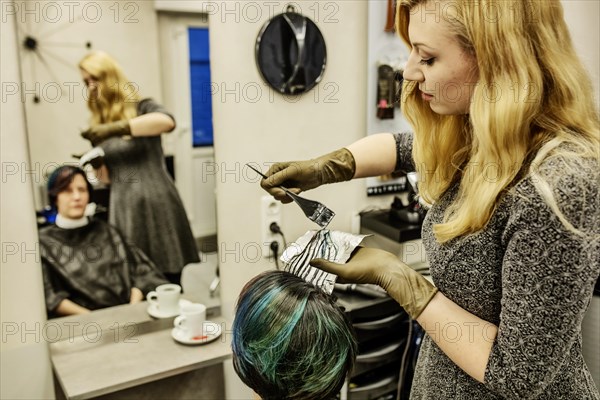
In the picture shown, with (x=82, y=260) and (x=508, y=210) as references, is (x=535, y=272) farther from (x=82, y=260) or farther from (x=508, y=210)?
(x=82, y=260)

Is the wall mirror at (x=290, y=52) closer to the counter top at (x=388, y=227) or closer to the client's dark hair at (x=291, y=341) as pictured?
the counter top at (x=388, y=227)

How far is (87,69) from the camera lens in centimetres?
171

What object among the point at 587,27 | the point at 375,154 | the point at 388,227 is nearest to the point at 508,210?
the point at 375,154

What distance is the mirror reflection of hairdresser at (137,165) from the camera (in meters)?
1.76

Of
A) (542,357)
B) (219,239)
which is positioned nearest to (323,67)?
(219,239)

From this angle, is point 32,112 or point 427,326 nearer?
point 427,326

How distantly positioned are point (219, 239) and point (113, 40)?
794 mm

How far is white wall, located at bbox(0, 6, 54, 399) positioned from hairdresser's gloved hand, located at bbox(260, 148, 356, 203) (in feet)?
2.61

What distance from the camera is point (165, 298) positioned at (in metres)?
1.96

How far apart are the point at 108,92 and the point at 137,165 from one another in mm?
274

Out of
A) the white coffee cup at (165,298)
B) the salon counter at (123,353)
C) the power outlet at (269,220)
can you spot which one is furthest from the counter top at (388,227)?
the white coffee cup at (165,298)

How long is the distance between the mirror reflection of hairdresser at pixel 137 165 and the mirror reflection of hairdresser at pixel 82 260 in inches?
2.1

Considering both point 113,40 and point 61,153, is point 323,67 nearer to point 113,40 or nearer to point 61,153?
point 113,40

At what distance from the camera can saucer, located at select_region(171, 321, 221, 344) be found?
6.19ft
